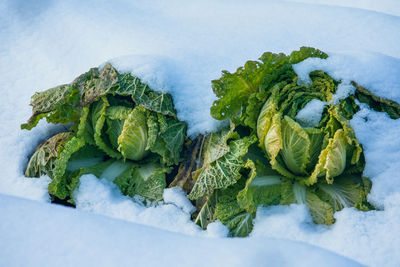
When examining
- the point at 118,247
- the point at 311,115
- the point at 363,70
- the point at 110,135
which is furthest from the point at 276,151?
the point at 110,135

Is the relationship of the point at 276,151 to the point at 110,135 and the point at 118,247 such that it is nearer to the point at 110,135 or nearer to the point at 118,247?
the point at 118,247

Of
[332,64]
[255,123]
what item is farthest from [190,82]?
[332,64]

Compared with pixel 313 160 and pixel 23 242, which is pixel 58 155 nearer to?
pixel 23 242

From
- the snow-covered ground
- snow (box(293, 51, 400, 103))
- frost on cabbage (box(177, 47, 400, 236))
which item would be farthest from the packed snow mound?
snow (box(293, 51, 400, 103))

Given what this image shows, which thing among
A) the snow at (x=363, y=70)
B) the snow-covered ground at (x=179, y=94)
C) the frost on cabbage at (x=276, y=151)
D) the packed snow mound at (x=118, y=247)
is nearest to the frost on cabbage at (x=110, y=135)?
the snow-covered ground at (x=179, y=94)

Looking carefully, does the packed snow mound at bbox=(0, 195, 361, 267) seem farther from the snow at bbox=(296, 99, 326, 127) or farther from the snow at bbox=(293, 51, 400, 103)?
the snow at bbox=(293, 51, 400, 103)
